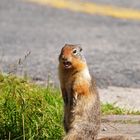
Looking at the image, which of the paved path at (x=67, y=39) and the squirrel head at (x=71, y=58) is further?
the paved path at (x=67, y=39)

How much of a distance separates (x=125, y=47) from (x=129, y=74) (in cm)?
144

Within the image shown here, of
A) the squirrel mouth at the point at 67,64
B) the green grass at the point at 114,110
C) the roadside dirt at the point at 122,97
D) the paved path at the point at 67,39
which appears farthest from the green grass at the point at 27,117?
the paved path at the point at 67,39

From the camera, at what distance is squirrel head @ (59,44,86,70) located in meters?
5.75

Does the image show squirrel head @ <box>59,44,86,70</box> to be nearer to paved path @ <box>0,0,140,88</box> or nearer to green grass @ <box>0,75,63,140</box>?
green grass @ <box>0,75,63,140</box>

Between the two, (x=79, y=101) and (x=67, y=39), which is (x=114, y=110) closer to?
(x=79, y=101)

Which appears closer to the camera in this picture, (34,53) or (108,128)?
(108,128)

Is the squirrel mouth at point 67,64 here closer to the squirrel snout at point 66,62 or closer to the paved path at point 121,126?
the squirrel snout at point 66,62

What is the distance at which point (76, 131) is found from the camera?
5.84 m

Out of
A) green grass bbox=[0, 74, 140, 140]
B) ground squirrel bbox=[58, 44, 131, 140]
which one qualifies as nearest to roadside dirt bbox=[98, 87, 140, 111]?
green grass bbox=[0, 74, 140, 140]

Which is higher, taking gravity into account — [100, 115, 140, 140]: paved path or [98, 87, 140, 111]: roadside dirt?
[98, 87, 140, 111]: roadside dirt

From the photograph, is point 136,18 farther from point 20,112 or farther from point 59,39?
point 20,112

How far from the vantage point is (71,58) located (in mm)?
5797

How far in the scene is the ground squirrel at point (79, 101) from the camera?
584cm

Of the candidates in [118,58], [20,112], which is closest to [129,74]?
[118,58]
